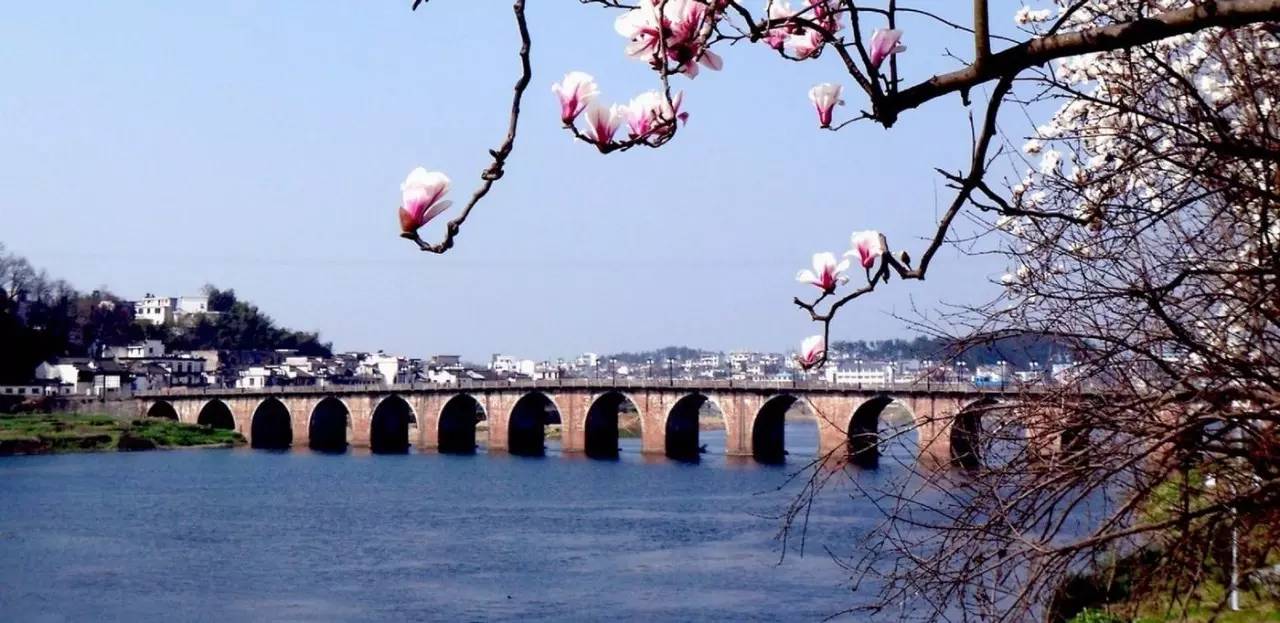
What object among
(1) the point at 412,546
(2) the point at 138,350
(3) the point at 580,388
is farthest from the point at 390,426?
(1) the point at 412,546

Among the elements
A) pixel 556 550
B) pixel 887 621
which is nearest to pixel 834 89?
pixel 887 621

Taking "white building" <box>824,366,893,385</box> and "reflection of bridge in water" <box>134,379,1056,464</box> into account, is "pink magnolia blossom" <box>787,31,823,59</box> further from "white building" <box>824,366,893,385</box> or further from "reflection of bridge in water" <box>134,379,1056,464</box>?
"white building" <box>824,366,893,385</box>

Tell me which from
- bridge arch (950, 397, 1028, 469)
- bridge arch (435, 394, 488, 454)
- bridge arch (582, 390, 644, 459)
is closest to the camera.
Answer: bridge arch (950, 397, 1028, 469)

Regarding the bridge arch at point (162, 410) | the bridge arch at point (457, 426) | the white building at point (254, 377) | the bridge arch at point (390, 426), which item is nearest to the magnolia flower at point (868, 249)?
the bridge arch at point (457, 426)

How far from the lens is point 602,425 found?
8056cm

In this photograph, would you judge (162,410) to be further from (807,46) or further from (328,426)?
(807,46)

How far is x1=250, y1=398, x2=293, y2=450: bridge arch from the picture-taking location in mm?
91562

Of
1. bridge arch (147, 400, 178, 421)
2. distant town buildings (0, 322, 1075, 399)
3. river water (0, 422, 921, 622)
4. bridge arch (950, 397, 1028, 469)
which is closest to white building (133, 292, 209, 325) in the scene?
distant town buildings (0, 322, 1075, 399)

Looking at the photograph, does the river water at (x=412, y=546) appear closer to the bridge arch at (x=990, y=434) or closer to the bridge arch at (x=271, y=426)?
the bridge arch at (x=990, y=434)

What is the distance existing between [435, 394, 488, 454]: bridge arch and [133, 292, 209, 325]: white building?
65.7m

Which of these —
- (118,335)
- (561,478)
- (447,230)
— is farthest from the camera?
(118,335)

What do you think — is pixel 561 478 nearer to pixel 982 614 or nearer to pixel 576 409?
pixel 576 409

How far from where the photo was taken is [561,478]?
6234cm

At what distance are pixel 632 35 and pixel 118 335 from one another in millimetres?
141833
